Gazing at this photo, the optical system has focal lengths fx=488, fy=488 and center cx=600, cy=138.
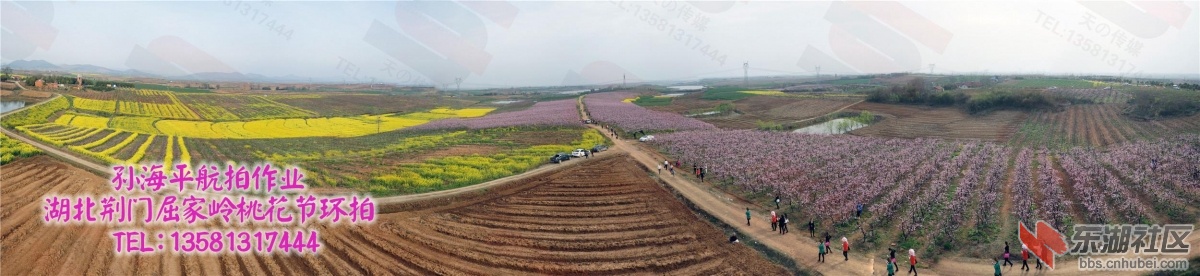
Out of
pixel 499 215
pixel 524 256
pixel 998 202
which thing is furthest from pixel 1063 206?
pixel 499 215

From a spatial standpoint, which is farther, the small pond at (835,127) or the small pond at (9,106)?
the small pond at (835,127)

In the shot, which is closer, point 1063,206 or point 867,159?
point 1063,206

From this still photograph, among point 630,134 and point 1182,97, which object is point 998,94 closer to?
point 1182,97

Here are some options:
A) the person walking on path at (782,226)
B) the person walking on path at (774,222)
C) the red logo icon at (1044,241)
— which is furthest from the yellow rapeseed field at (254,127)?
the red logo icon at (1044,241)

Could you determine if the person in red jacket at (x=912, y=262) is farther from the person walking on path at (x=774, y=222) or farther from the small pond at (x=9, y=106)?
the small pond at (x=9, y=106)

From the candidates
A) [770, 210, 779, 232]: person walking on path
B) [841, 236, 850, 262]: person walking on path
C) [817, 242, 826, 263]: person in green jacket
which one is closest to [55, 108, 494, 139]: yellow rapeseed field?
[770, 210, 779, 232]: person walking on path

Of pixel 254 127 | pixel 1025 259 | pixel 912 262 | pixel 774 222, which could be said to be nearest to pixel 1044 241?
pixel 1025 259

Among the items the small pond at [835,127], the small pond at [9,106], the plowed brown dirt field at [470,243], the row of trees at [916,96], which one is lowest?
the small pond at [835,127]
